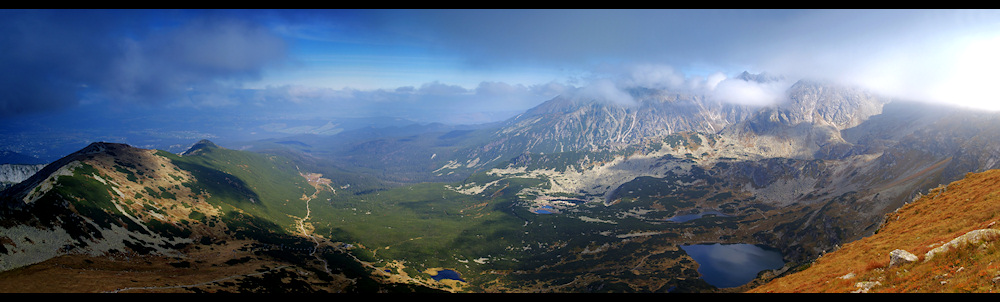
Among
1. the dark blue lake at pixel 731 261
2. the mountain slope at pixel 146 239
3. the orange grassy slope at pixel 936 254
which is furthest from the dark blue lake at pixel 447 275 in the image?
the orange grassy slope at pixel 936 254

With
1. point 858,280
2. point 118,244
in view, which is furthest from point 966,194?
point 118,244

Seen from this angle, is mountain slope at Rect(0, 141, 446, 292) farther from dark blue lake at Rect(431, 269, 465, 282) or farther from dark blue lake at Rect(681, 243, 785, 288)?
dark blue lake at Rect(681, 243, 785, 288)

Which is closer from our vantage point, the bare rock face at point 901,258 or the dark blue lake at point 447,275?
the bare rock face at point 901,258

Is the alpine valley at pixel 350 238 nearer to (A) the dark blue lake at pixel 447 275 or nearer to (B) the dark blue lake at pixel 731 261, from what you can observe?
(A) the dark blue lake at pixel 447 275

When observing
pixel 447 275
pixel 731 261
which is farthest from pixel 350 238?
pixel 731 261

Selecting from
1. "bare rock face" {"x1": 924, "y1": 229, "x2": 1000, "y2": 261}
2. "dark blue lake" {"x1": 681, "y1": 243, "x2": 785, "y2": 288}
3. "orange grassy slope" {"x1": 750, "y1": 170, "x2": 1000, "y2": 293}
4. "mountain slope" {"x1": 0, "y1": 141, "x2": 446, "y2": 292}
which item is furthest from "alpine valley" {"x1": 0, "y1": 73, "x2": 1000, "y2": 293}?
"bare rock face" {"x1": 924, "y1": 229, "x2": 1000, "y2": 261}

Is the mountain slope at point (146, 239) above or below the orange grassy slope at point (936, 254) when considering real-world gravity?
below
